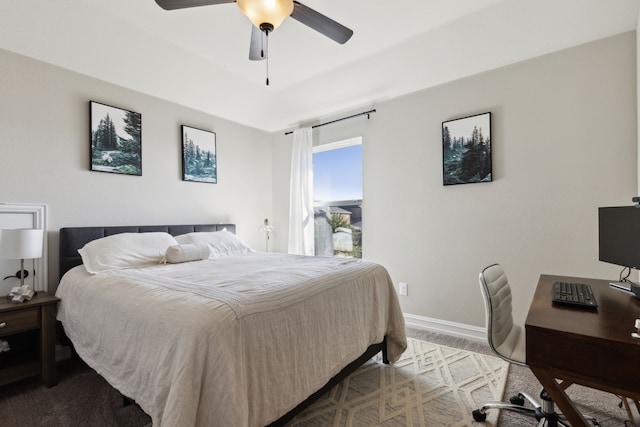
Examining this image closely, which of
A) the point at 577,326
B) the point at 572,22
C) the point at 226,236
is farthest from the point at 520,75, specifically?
the point at 226,236

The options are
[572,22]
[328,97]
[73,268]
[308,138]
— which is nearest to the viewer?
[572,22]

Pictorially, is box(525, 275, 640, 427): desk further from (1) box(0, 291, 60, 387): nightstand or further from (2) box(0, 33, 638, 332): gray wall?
(1) box(0, 291, 60, 387): nightstand

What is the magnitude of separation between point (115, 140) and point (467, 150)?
341cm

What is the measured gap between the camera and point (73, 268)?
2.43m

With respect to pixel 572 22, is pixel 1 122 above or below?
below

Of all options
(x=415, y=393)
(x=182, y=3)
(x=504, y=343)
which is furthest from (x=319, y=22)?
(x=415, y=393)

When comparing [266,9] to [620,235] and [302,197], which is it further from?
[302,197]

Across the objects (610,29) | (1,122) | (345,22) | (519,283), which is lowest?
(519,283)

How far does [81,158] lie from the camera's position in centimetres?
271

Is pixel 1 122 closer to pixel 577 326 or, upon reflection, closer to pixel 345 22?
pixel 345 22

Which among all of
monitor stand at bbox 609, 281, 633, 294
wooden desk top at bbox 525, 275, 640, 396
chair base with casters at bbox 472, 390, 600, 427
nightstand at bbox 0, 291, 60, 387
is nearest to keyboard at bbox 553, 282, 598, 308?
wooden desk top at bbox 525, 275, 640, 396

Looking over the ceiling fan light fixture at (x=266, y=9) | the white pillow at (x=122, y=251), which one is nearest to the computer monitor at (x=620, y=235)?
the ceiling fan light fixture at (x=266, y=9)

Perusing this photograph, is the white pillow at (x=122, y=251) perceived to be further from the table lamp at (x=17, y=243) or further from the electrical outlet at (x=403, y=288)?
the electrical outlet at (x=403, y=288)

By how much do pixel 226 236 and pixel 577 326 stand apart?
9.80 ft
